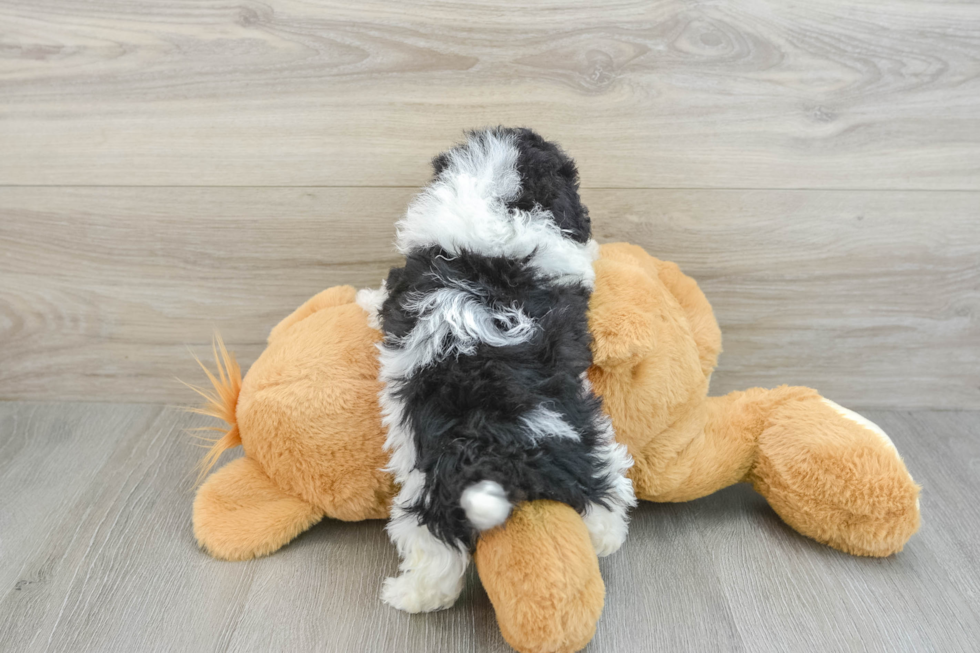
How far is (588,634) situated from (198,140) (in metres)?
0.72

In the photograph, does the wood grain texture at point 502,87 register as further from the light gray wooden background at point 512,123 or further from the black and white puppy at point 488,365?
the black and white puppy at point 488,365

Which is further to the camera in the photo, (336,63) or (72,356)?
(72,356)

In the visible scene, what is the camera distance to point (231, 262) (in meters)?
0.90

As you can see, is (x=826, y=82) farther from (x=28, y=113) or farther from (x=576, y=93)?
(x=28, y=113)

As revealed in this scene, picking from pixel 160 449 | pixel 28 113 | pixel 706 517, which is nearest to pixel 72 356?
pixel 160 449

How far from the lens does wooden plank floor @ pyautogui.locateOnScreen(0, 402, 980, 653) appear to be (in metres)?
0.60

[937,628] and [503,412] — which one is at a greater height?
[503,412]

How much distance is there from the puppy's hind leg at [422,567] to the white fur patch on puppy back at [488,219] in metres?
0.23

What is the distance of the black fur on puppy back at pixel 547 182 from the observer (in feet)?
1.99

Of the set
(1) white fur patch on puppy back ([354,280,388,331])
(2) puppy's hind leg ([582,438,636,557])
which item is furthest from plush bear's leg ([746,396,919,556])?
(1) white fur patch on puppy back ([354,280,388,331])

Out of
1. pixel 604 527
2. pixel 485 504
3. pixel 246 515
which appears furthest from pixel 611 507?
pixel 246 515

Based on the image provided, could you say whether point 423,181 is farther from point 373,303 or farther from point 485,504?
point 485,504

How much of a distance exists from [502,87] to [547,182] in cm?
25

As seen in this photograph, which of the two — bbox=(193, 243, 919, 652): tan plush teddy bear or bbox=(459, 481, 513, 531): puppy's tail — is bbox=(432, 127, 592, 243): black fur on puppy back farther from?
bbox=(459, 481, 513, 531): puppy's tail
